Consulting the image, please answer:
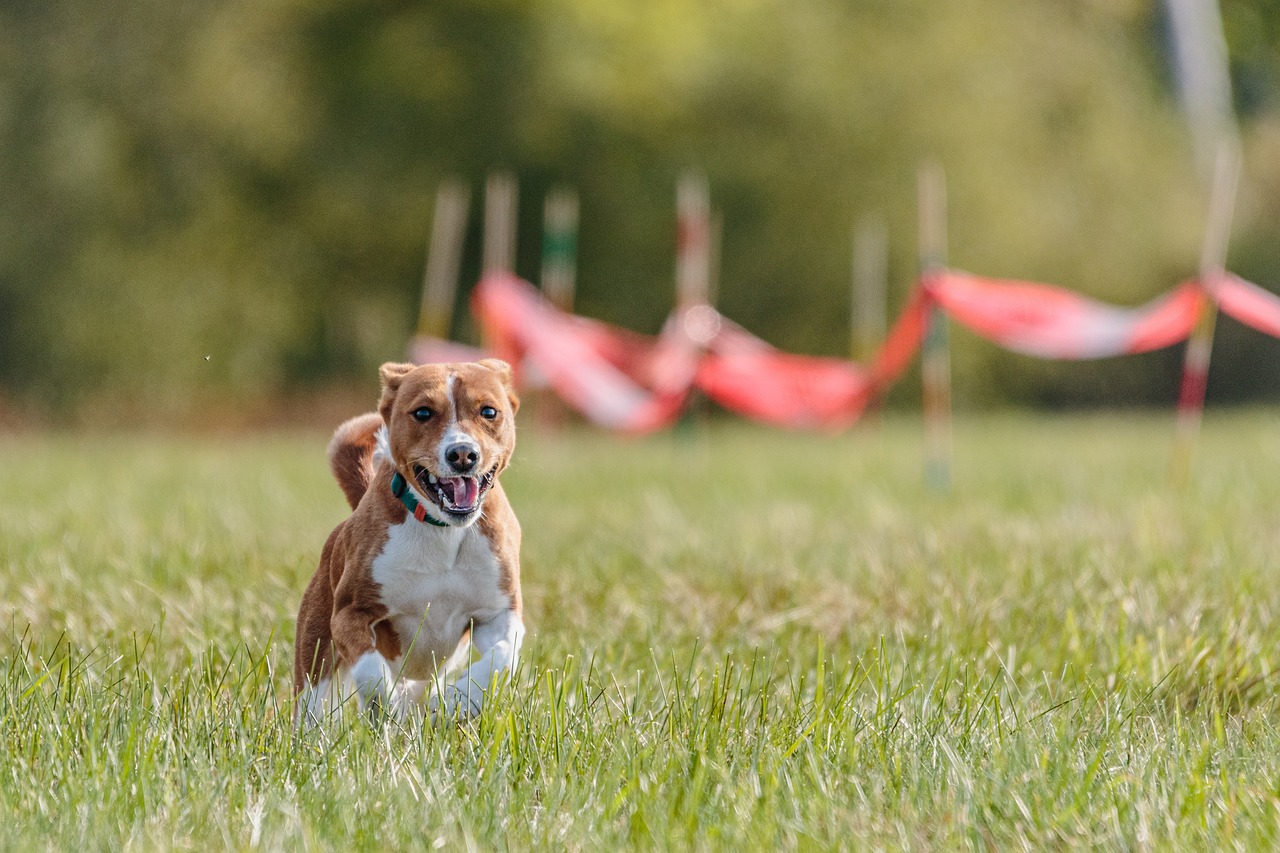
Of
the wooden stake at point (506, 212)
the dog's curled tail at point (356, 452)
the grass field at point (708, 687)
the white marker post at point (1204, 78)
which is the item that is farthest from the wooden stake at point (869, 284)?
the dog's curled tail at point (356, 452)

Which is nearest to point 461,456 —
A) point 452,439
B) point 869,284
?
point 452,439

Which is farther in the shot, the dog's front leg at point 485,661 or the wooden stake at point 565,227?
the wooden stake at point 565,227

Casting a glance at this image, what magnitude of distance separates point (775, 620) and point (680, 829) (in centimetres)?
162

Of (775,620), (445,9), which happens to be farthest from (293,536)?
(445,9)

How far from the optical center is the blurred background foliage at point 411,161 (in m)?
15.8

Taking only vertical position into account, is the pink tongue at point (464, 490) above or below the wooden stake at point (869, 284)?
above

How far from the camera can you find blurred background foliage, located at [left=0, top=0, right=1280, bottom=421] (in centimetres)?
1577

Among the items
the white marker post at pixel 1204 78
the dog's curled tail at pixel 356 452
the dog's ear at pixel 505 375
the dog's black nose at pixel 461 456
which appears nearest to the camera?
the dog's black nose at pixel 461 456

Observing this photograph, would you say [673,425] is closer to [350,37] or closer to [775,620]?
[350,37]

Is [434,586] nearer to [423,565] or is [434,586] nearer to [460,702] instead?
[423,565]

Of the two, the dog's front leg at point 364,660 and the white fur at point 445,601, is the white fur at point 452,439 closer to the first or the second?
the white fur at point 445,601

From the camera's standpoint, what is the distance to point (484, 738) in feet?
8.02

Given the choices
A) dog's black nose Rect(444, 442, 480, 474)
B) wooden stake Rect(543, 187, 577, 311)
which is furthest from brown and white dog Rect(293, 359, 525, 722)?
wooden stake Rect(543, 187, 577, 311)

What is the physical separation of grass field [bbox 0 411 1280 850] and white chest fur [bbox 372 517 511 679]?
149 mm
